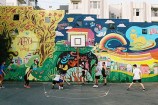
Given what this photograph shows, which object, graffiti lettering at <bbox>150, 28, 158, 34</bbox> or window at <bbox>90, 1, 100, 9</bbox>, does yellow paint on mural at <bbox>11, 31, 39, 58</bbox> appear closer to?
graffiti lettering at <bbox>150, 28, 158, 34</bbox>

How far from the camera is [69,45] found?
26.2 metres

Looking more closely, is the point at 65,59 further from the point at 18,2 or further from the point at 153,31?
the point at 18,2

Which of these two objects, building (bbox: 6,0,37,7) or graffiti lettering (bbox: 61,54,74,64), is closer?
graffiti lettering (bbox: 61,54,74,64)

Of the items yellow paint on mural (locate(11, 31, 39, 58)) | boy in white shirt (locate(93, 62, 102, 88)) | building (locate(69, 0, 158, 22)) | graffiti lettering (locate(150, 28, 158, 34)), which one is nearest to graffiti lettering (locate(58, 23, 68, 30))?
yellow paint on mural (locate(11, 31, 39, 58))

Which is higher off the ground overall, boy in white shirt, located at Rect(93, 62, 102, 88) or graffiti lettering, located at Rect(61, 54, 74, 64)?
graffiti lettering, located at Rect(61, 54, 74, 64)

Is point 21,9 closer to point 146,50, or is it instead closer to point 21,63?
point 21,63

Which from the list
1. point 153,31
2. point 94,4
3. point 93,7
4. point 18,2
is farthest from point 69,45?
point 18,2

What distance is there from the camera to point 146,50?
86.6 feet

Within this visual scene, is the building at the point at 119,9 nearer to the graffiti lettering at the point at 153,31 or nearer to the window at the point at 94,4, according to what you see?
the window at the point at 94,4

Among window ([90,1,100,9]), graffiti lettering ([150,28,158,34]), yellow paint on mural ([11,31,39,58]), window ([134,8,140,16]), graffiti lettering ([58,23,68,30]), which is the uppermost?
window ([90,1,100,9])

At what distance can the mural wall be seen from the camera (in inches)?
1027

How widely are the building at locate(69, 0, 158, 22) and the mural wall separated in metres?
33.1

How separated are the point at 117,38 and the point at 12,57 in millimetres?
8440

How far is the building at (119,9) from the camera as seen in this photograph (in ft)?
197
